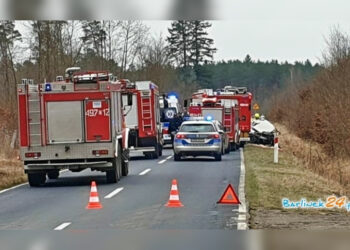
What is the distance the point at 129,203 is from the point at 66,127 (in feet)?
18.7

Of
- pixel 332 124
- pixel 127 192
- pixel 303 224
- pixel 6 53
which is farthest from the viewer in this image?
pixel 6 53

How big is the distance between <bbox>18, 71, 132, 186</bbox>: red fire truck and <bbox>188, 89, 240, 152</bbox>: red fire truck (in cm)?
1885

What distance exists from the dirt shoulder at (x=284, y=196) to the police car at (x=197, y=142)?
13.4 feet

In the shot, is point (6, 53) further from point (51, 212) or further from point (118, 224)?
point (118, 224)

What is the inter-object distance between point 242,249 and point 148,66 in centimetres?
4695

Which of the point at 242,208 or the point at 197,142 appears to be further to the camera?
the point at 197,142

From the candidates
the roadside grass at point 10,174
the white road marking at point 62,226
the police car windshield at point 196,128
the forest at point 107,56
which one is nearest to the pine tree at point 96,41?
the forest at point 107,56

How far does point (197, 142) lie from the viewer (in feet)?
98.0

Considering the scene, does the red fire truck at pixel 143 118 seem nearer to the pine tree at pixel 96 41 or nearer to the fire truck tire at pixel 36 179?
the pine tree at pixel 96 41

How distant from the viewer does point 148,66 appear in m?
54.9

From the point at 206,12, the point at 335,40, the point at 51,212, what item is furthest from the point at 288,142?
the point at 206,12

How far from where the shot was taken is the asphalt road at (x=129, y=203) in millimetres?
Answer: 11891

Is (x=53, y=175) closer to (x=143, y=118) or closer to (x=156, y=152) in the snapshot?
(x=143, y=118)

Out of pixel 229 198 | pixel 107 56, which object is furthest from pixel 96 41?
pixel 229 198
